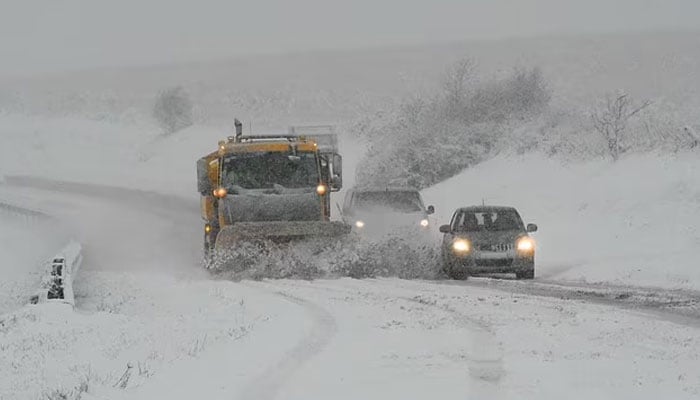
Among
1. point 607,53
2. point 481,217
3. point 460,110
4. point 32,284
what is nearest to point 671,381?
point 481,217

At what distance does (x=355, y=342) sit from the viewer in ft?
28.7

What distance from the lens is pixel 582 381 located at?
22.3ft

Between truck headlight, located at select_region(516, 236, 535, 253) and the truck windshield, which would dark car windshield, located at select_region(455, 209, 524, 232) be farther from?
the truck windshield

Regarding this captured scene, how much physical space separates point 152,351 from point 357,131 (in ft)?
161

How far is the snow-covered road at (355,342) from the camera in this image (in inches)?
264

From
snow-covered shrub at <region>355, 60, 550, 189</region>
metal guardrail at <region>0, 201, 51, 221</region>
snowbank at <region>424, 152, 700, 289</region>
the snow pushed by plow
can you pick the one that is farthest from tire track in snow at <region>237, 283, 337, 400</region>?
snow-covered shrub at <region>355, 60, 550, 189</region>

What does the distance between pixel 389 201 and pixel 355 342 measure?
46.1 feet

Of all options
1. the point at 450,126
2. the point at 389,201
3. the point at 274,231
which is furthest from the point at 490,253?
the point at 450,126

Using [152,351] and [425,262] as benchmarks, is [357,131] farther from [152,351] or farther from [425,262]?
[152,351]

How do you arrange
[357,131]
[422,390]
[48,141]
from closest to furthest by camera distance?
[422,390] → [357,131] → [48,141]

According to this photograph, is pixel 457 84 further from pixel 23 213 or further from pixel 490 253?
pixel 490 253

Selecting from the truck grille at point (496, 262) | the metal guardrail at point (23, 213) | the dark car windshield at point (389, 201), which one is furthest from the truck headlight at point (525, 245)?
the metal guardrail at point (23, 213)

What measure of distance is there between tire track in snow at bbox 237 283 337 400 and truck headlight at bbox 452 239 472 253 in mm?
6417

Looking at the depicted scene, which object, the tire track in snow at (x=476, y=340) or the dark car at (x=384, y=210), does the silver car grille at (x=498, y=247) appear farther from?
the dark car at (x=384, y=210)
